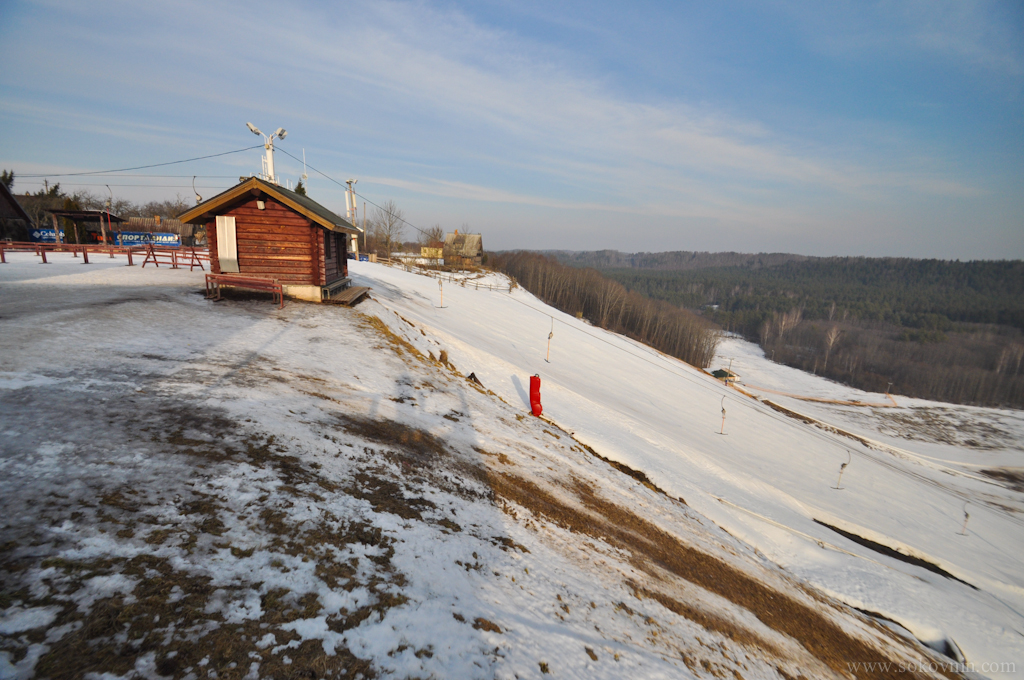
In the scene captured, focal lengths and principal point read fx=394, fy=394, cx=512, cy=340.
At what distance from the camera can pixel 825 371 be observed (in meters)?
88.9

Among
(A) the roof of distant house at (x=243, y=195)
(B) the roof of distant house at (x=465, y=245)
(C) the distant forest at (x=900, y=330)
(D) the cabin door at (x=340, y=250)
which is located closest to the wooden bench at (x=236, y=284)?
(A) the roof of distant house at (x=243, y=195)

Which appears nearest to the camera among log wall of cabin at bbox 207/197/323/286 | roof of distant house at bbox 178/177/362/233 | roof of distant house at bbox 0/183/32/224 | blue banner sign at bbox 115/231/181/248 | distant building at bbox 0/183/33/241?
roof of distant house at bbox 178/177/362/233

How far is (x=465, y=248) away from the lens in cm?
7525

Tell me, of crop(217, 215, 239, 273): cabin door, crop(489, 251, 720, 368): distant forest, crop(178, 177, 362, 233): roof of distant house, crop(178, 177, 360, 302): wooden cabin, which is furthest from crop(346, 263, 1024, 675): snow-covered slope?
crop(489, 251, 720, 368): distant forest

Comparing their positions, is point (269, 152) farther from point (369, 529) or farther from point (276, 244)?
point (369, 529)

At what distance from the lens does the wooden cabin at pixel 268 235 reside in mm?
14281

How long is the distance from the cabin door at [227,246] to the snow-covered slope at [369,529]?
161cm

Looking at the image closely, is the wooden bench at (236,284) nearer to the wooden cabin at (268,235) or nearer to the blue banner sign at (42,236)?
the wooden cabin at (268,235)

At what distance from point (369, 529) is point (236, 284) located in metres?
13.9

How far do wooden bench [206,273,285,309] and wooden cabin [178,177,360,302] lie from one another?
409 mm

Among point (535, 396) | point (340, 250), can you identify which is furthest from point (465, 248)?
point (535, 396)

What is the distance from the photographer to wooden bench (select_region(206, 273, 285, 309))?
1464 cm

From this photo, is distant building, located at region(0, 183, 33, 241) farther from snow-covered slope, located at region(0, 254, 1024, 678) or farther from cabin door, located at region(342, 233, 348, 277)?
cabin door, located at region(342, 233, 348, 277)

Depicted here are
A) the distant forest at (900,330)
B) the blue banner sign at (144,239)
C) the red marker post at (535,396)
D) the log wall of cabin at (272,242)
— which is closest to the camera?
the red marker post at (535,396)
